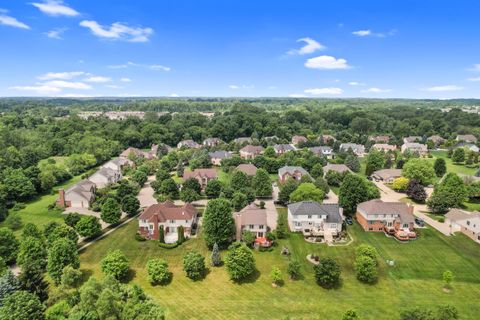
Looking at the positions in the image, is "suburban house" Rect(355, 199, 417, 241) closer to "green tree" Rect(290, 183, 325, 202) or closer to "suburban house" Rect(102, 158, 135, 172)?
"green tree" Rect(290, 183, 325, 202)

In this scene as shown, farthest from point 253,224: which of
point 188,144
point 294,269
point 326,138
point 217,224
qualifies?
point 326,138

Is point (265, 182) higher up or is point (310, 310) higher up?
point (265, 182)

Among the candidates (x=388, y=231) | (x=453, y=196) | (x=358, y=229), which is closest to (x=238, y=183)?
(x=358, y=229)

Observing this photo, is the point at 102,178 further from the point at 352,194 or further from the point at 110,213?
the point at 352,194

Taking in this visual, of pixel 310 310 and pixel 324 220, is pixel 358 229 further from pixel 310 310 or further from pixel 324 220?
pixel 310 310

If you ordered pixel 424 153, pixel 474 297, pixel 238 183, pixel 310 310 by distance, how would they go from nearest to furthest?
pixel 310 310 < pixel 474 297 < pixel 238 183 < pixel 424 153

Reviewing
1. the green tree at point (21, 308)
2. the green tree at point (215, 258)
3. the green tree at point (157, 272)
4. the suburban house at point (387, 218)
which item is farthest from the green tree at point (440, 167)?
the green tree at point (21, 308)

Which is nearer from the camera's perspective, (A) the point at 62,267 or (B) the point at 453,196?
(A) the point at 62,267

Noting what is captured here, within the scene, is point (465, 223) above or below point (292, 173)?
below

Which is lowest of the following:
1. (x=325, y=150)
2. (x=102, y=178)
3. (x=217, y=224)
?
(x=102, y=178)
